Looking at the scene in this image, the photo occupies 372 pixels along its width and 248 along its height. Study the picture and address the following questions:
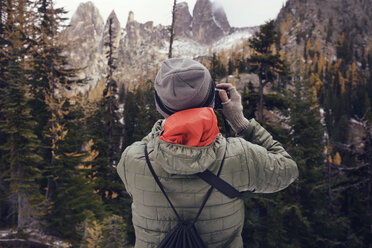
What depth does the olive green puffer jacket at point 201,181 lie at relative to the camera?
143 centimetres

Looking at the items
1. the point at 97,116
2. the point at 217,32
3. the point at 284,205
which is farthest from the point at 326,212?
the point at 217,32

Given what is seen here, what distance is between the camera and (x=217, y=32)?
191125 mm

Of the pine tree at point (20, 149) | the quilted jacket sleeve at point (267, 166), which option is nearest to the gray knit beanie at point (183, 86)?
the quilted jacket sleeve at point (267, 166)

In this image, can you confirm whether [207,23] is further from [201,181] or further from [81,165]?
[201,181]

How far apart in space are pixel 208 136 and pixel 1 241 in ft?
45.5

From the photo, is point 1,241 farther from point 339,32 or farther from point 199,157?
point 339,32

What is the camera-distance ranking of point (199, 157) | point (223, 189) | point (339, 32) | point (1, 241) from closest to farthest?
point (199, 157) < point (223, 189) < point (1, 241) < point (339, 32)

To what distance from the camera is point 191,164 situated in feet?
4.35

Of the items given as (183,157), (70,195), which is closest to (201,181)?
(183,157)

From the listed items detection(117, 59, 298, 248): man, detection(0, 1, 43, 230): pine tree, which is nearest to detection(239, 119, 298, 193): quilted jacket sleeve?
detection(117, 59, 298, 248): man

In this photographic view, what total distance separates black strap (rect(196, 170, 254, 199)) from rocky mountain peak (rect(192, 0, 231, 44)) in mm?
199637

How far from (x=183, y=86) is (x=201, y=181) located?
619 mm

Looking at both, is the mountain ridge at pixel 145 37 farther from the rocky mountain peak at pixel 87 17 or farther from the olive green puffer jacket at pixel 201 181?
the olive green puffer jacket at pixel 201 181

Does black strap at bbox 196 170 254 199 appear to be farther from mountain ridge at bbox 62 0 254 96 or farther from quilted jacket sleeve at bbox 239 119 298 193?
mountain ridge at bbox 62 0 254 96
